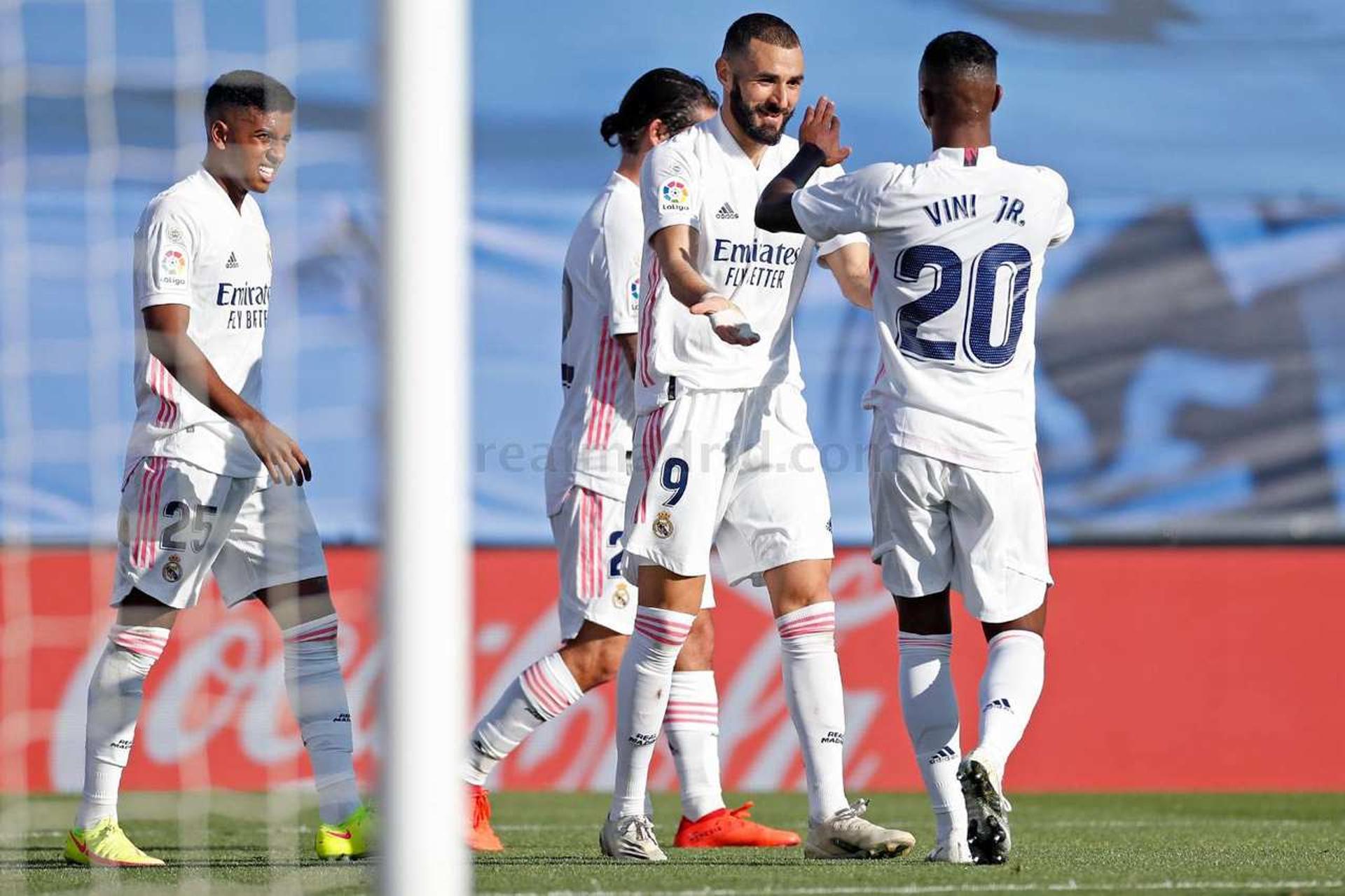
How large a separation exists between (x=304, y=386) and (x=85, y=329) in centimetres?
121

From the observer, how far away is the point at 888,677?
9055 mm

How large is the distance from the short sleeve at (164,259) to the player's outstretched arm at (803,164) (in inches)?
67.8

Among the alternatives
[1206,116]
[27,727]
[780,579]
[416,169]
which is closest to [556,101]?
[1206,116]

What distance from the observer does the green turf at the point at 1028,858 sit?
4039 millimetres

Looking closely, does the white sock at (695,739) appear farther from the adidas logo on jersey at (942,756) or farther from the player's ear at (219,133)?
the player's ear at (219,133)

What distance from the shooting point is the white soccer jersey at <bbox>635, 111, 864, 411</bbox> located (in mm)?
5012

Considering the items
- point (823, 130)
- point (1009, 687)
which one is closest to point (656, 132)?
point (823, 130)

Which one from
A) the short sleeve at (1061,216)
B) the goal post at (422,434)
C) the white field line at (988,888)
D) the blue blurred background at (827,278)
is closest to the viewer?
the goal post at (422,434)

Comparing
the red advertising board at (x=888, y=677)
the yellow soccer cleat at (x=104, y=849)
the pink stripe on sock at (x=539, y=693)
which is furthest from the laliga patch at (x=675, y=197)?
the red advertising board at (x=888, y=677)

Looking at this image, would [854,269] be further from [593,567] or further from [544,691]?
[544,691]

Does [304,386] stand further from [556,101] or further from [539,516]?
[556,101]

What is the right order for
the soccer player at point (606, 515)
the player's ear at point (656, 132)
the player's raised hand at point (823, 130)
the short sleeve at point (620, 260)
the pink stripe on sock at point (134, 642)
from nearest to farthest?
the player's raised hand at point (823, 130) → the pink stripe on sock at point (134, 642) → the soccer player at point (606, 515) → the short sleeve at point (620, 260) → the player's ear at point (656, 132)

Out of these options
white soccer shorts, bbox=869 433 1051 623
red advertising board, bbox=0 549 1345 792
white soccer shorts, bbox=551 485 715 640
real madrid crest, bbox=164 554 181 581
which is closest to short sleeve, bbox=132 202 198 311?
real madrid crest, bbox=164 554 181 581

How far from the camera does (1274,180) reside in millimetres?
11008
